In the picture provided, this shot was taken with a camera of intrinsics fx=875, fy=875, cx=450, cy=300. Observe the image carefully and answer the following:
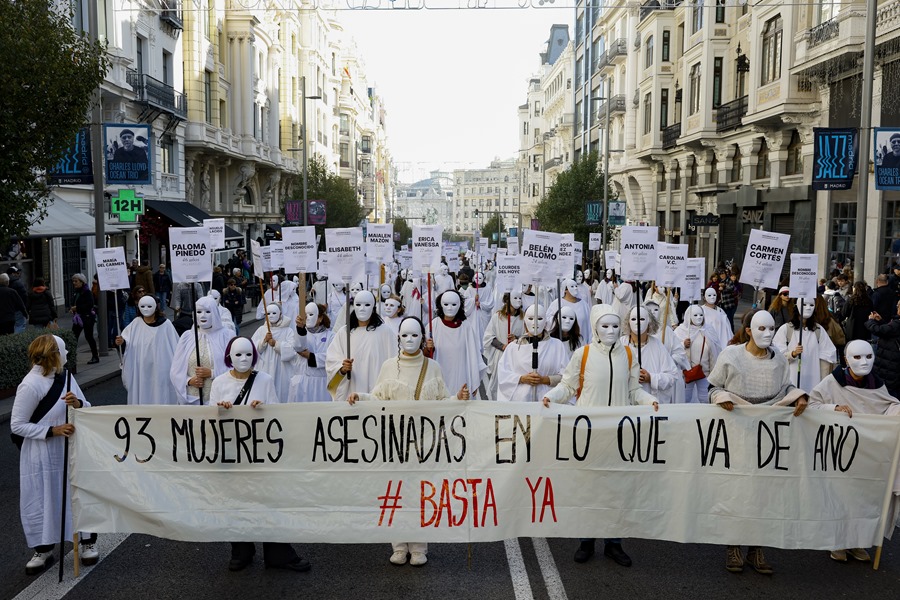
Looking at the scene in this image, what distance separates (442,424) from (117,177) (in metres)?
13.0

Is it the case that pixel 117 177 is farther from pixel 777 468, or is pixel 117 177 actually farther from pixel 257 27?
pixel 257 27

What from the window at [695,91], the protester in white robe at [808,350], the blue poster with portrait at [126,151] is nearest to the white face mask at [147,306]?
the protester in white robe at [808,350]

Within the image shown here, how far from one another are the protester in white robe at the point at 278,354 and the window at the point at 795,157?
72.1 ft

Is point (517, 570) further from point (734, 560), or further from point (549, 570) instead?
point (734, 560)

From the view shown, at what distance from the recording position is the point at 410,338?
6418 mm

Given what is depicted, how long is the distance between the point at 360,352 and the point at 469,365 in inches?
54.4

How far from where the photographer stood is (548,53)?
4232 inches

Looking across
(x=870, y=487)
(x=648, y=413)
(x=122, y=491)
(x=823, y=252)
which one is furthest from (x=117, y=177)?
(x=823, y=252)

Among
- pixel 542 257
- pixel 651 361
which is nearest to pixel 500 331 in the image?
pixel 542 257

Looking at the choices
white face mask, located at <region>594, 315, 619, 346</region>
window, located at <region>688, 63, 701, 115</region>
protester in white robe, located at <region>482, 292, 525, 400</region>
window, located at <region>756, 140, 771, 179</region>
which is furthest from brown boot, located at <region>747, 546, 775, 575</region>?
window, located at <region>688, 63, 701, 115</region>

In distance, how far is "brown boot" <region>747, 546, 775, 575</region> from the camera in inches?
237

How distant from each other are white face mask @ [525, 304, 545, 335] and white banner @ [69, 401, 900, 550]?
1380mm

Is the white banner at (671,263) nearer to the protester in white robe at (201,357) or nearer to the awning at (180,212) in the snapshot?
the protester in white robe at (201,357)

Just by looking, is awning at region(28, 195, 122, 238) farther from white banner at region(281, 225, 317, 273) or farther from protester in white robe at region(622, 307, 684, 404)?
protester in white robe at region(622, 307, 684, 404)
